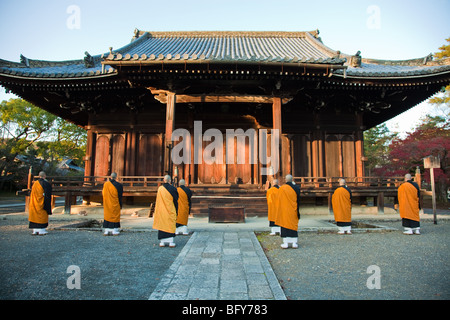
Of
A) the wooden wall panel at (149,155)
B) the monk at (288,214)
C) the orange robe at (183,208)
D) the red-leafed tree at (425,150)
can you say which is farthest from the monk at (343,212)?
the red-leafed tree at (425,150)

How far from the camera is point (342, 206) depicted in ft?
23.6

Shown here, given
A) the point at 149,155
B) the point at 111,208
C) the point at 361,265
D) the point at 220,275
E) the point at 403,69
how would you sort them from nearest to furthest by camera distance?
the point at 220,275, the point at 361,265, the point at 111,208, the point at 403,69, the point at 149,155

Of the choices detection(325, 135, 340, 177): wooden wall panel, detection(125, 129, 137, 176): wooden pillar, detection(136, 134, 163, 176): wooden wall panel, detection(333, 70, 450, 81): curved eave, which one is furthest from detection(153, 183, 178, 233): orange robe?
detection(325, 135, 340, 177): wooden wall panel

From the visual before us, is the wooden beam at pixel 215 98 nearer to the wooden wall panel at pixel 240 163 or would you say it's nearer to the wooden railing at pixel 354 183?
the wooden wall panel at pixel 240 163

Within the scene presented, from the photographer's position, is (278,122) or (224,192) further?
(224,192)

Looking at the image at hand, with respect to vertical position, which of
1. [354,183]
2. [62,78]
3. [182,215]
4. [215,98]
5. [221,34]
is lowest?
[182,215]

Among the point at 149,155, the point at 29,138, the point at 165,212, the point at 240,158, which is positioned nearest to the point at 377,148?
the point at 240,158

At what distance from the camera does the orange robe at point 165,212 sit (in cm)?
557

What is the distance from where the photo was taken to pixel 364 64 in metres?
12.6

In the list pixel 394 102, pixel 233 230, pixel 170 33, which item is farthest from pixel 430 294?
pixel 170 33

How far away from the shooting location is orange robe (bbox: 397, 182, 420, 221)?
7.07m

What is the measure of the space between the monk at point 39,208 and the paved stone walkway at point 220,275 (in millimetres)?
3992

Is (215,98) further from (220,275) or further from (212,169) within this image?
(220,275)

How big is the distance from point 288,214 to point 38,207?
6.72 metres
